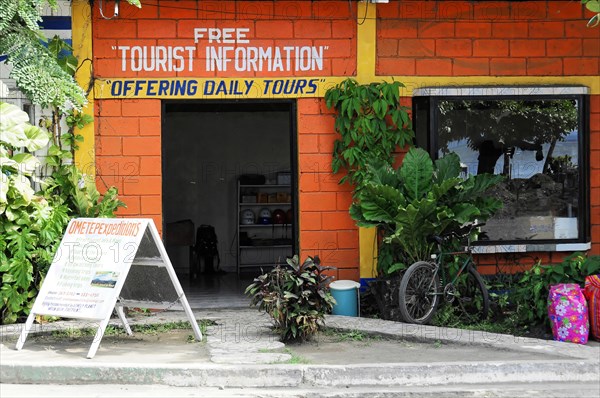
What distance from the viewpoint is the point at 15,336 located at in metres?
9.05

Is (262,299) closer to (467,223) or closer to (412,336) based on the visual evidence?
(412,336)

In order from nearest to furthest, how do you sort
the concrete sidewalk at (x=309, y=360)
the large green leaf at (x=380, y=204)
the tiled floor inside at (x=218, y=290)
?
1. the concrete sidewalk at (x=309, y=360)
2. the large green leaf at (x=380, y=204)
3. the tiled floor inside at (x=218, y=290)

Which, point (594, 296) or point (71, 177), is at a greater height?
point (71, 177)

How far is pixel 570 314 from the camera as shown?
28.7 ft

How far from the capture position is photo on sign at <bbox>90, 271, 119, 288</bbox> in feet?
27.0

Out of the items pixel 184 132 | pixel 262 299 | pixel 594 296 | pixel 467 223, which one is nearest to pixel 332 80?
pixel 467 223

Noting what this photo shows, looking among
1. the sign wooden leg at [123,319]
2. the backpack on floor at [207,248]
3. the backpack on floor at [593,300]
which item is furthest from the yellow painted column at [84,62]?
the backpack on floor at [207,248]

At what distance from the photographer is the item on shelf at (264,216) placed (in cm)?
1712

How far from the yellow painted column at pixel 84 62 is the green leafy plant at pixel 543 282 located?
499 cm

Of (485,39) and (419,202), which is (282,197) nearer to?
(485,39)

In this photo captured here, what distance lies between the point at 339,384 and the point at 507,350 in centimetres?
186

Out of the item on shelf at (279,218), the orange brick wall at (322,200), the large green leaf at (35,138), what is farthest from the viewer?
the item on shelf at (279,218)

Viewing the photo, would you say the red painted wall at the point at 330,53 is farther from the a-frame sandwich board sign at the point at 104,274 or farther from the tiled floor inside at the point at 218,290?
the a-frame sandwich board sign at the point at 104,274

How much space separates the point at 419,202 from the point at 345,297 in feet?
4.99
